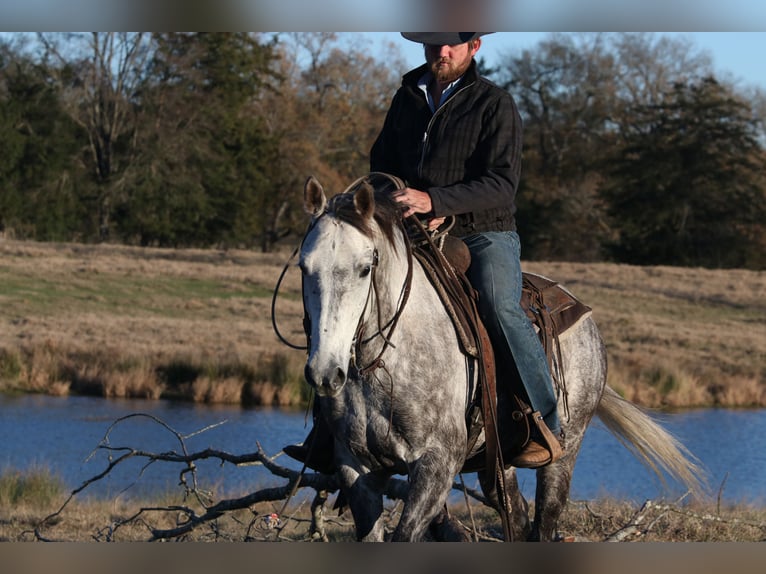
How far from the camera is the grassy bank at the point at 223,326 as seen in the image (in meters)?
19.1

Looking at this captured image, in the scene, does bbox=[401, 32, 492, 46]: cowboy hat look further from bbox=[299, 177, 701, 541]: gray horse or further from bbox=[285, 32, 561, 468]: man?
bbox=[299, 177, 701, 541]: gray horse

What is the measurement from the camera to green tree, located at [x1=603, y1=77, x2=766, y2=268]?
4072cm

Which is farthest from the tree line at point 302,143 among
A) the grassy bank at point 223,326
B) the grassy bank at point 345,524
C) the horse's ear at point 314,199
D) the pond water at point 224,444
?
the horse's ear at point 314,199

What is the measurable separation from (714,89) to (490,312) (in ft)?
126

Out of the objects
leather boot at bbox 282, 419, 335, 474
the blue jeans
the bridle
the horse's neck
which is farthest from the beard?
leather boot at bbox 282, 419, 335, 474

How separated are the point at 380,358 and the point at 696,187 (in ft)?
126

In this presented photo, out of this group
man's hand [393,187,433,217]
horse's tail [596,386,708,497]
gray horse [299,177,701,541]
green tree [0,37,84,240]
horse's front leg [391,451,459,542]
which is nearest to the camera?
gray horse [299,177,701,541]

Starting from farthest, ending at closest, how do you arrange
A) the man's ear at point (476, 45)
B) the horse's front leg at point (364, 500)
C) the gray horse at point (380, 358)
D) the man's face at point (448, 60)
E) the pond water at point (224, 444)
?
the pond water at point (224, 444) < the man's ear at point (476, 45) < the man's face at point (448, 60) < the horse's front leg at point (364, 500) < the gray horse at point (380, 358)

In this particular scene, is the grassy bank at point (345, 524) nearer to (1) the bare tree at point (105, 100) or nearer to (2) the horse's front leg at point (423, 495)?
(2) the horse's front leg at point (423, 495)

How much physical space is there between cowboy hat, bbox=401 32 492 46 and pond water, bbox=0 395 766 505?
6.58 m

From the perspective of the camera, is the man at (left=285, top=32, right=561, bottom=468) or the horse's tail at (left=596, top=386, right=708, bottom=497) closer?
the man at (left=285, top=32, right=561, bottom=468)

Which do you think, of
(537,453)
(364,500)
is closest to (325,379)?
(364,500)

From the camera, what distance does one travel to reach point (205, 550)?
14.0 feet

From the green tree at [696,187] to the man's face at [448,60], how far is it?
3612cm
